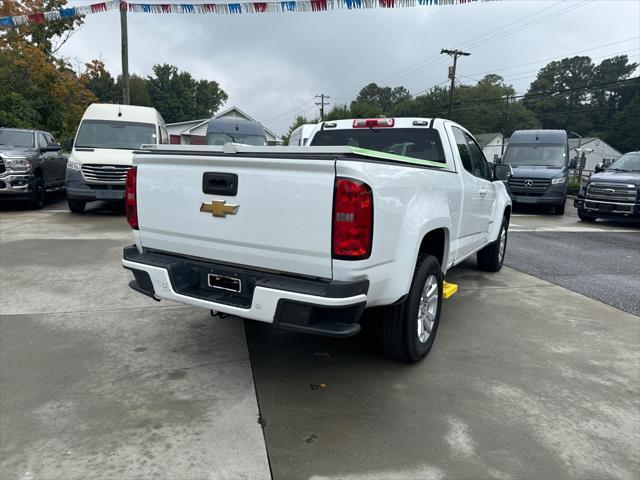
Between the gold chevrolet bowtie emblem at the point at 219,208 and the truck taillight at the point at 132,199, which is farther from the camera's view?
the truck taillight at the point at 132,199

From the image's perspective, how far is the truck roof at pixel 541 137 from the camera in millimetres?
14914

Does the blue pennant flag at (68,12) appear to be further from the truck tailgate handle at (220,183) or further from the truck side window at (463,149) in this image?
the truck tailgate handle at (220,183)

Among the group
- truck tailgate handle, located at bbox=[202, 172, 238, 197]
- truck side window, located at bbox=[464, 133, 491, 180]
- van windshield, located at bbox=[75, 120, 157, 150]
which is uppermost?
van windshield, located at bbox=[75, 120, 157, 150]

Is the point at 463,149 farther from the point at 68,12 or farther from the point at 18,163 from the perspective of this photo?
the point at 68,12

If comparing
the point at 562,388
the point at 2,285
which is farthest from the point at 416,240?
the point at 2,285

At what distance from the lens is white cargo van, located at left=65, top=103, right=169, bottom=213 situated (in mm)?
9719

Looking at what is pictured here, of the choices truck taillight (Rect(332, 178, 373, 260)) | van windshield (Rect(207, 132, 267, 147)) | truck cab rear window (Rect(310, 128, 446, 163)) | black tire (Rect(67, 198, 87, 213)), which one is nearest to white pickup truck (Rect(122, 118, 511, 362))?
truck taillight (Rect(332, 178, 373, 260))

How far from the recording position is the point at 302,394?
3.11m

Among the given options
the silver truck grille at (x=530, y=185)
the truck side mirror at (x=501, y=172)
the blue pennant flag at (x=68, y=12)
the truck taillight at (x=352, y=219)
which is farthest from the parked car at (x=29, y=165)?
the silver truck grille at (x=530, y=185)

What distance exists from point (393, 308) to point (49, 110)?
2203 centimetres

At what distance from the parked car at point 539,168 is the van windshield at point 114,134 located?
9492 millimetres

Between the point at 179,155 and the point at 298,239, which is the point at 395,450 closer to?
the point at 298,239

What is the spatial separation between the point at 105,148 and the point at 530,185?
36.8 feet

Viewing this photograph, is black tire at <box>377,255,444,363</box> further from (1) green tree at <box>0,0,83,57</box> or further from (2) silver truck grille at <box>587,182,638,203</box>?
(1) green tree at <box>0,0,83,57</box>
